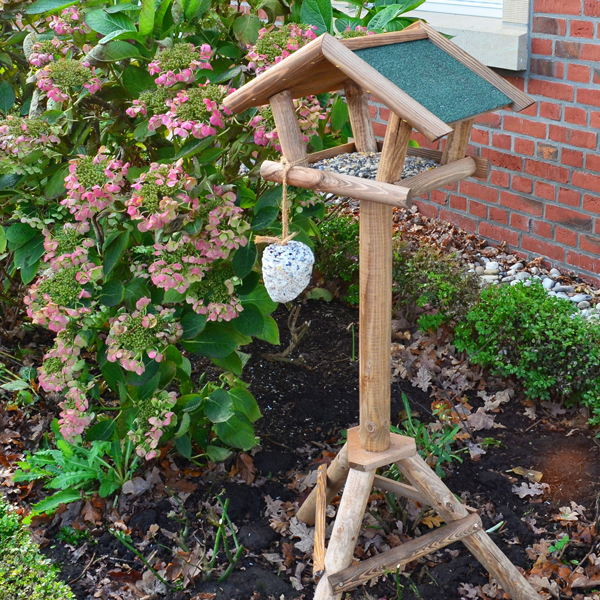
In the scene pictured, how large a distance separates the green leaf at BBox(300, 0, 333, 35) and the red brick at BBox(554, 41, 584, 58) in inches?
67.5

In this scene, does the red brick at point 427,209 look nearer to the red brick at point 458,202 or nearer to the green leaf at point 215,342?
the red brick at point 458,202

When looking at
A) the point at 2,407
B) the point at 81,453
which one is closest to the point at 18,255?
the point at 81,453

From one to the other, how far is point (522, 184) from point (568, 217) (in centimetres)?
36

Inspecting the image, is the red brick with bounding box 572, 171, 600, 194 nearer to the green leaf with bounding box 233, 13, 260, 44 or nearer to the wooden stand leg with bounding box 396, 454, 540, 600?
the green leaf with bounding box 233, 13, 260, 44

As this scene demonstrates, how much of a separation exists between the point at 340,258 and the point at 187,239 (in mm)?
1844

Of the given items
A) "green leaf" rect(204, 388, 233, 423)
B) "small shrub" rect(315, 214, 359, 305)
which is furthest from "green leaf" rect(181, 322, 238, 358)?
"small shrub" rect(315, 214, 359, 305)

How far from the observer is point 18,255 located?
8.79 feet

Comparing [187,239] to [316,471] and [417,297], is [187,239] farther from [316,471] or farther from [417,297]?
[417,297]

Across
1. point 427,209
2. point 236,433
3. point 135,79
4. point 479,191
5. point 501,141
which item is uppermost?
point 135,79

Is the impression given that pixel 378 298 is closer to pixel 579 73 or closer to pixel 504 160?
pixel 579 73

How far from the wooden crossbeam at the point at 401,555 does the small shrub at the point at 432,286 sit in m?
1.41

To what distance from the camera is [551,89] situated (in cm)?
381

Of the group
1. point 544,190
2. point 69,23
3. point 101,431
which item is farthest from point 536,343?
point 69,23

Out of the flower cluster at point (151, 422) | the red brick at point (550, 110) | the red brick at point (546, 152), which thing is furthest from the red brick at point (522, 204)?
the flower cluster at point (151, 422)
